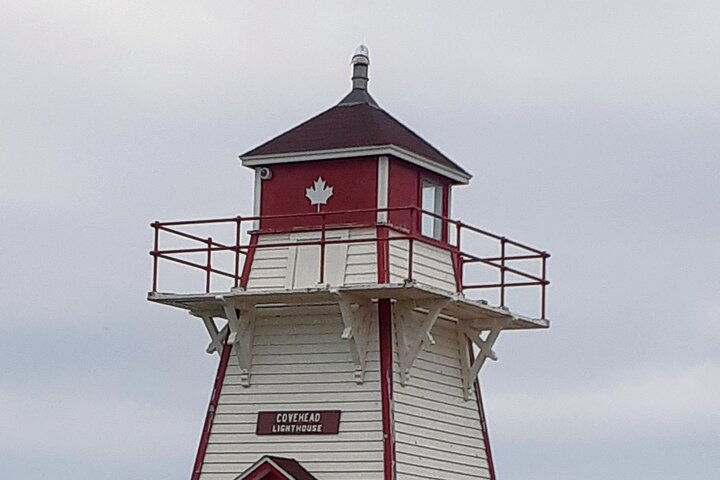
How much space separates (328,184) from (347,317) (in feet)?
6.91

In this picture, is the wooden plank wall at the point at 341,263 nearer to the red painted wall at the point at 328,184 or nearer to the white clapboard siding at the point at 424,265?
the white clapboard siding at the point at 424,265

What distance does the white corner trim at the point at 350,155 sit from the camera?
24047mm

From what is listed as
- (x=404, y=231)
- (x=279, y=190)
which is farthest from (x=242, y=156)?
(x=404, y=231)

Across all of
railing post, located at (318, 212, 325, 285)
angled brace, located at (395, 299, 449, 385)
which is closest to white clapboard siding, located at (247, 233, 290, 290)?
railing post, located at (318, 212, 325, 285)

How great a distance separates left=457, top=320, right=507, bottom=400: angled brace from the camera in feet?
82.2

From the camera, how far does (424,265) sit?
962 inches

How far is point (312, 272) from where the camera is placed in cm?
2400

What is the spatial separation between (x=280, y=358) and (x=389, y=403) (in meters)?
1.80

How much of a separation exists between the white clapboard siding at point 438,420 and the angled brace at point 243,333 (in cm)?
205

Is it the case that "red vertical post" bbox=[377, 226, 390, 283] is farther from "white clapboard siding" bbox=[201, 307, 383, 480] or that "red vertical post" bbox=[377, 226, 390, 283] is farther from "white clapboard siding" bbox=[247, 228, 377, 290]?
"white clapboard siding" bbox=[201, 307, 383, 480]

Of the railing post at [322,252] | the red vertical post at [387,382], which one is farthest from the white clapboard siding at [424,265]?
the railing post at [322,252]

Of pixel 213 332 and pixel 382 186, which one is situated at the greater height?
pixel 382 186

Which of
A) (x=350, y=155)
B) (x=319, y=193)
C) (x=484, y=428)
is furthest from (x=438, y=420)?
(x=350, y=155)

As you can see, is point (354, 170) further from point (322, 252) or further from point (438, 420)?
point (438, 420)
